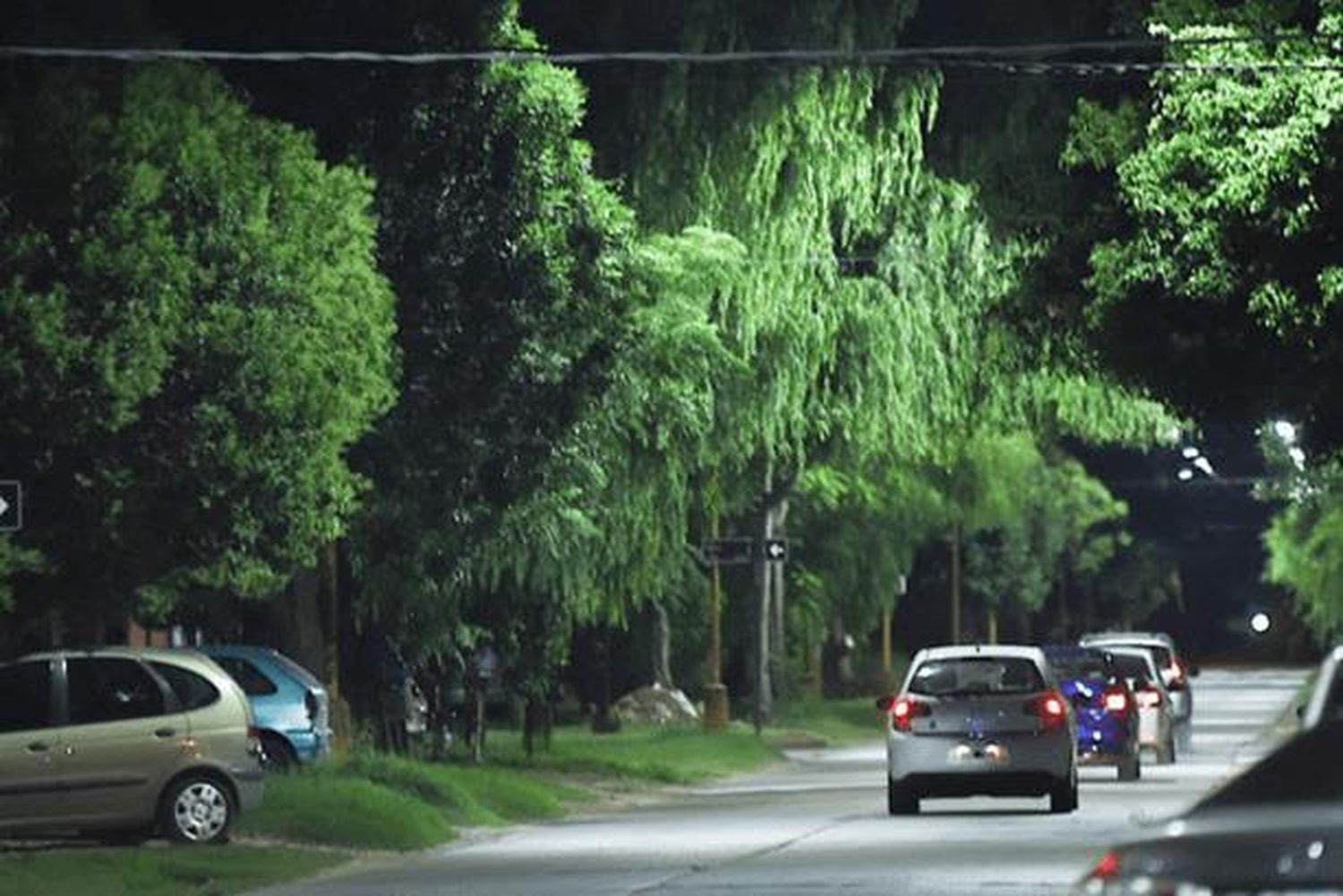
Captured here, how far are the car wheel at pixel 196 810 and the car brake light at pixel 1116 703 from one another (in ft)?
53.4

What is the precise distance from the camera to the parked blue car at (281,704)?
134ft

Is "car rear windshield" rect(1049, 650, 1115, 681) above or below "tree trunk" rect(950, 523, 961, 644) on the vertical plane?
below

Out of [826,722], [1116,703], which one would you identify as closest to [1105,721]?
[1116,703]

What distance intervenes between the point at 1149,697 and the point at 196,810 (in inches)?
790

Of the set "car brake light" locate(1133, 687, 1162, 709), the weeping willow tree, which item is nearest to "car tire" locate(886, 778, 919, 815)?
the weeping willow tree

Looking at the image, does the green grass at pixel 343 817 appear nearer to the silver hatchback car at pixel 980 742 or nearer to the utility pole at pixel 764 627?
the silver hatchback car at pixel 980 742

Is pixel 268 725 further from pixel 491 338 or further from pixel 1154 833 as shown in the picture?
pixel 1154 833

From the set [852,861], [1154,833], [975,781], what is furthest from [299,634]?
[1154,833]

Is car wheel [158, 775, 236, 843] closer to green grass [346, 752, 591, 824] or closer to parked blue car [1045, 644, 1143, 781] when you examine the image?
green grass [346, 752, 591, 824]

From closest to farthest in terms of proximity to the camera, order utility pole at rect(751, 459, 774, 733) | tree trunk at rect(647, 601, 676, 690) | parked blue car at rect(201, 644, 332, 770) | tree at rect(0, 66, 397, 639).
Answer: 1. tree at rect(0, 66, 397, 639)
2. parked blue car at rect(201, 644, 332, 770)
3. utility pole at rect(751, 459, 774, 733)
4. tree trunk at rect(647, 601, 676, 690)

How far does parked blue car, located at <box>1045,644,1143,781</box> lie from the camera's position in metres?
46.0

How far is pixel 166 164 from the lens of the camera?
1475 inches

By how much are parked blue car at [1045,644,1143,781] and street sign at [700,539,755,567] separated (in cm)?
953

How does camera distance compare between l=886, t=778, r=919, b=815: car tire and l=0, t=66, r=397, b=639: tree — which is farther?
l=886, t=778, r=919, b=815: car tire
